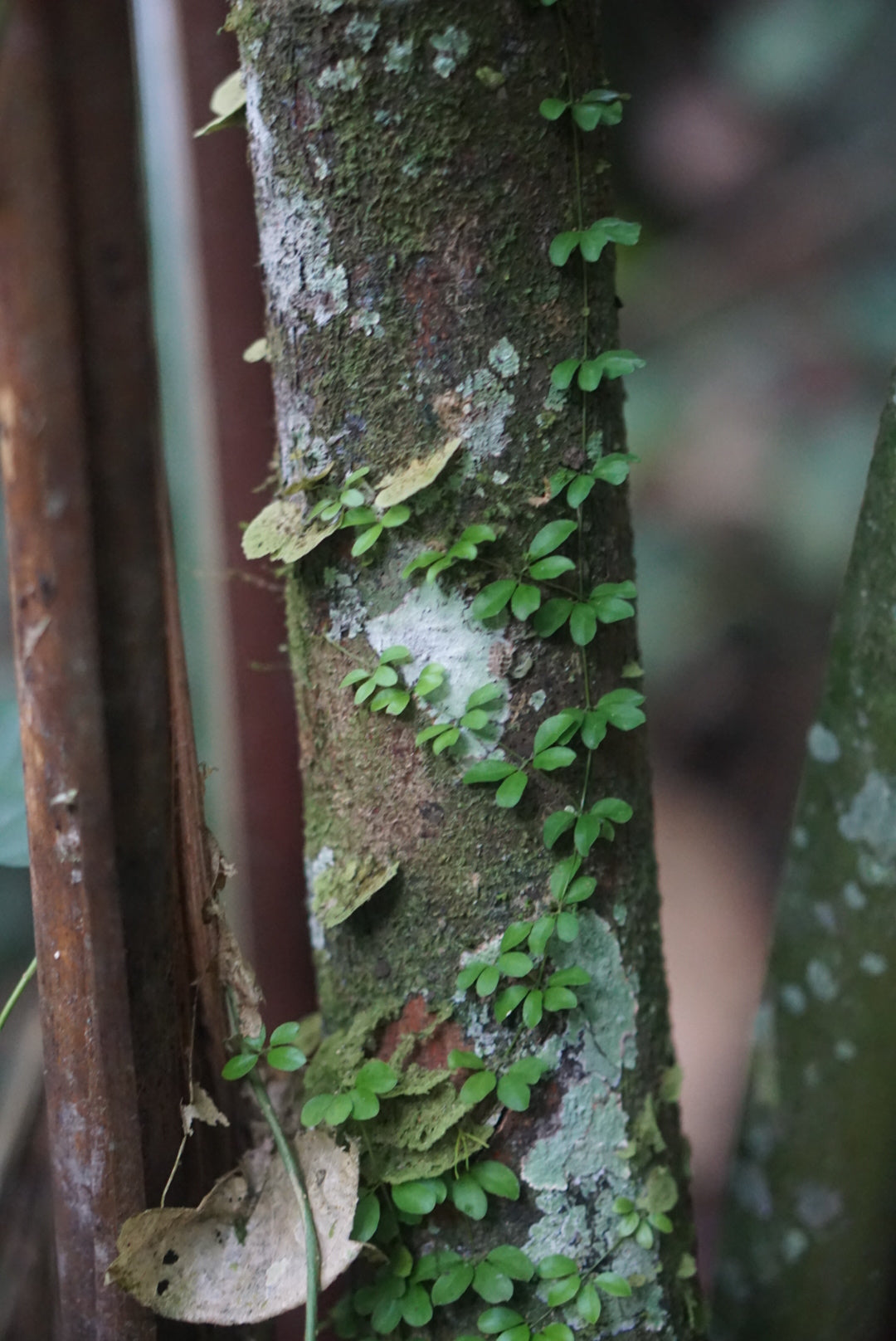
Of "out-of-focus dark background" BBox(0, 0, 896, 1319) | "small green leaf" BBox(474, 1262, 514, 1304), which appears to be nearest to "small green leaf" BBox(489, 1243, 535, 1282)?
"small green leaf" BBox(474, 1262, 514, 1304)

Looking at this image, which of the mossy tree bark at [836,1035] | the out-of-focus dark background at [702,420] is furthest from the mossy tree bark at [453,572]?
the out-of-focus dark background at [702,420]

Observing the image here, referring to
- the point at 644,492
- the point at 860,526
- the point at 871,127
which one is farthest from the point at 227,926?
the point at 871,127

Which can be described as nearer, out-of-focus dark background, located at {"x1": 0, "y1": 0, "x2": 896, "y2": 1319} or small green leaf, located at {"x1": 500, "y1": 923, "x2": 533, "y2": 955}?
small green leaf, located at {"x1": 500, "y1": 923, "x2": 533, "y2": 955}

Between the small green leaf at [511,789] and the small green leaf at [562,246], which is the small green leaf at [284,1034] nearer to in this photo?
the small green leaf at [511,789]

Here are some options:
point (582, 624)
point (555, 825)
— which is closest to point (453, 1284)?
point (555, 825)

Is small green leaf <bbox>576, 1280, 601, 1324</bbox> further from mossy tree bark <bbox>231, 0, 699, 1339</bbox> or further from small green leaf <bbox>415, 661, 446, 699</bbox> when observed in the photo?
small green leaf <bbox>415, 661, 446, 699</bbox>

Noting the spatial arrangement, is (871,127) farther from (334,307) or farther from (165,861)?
(165,861)

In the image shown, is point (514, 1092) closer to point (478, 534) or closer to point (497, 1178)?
point (497, 1178)
